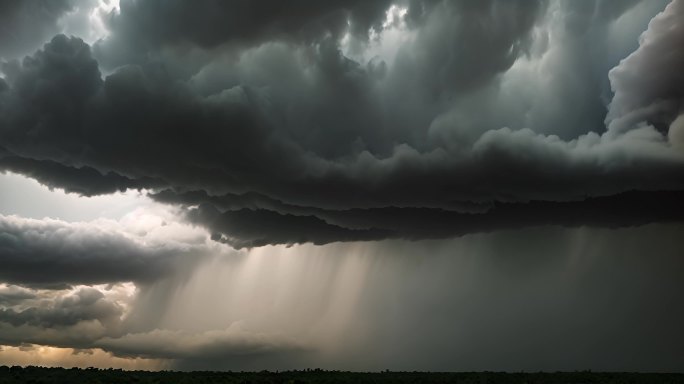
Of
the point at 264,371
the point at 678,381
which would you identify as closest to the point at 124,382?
the point at 264,371

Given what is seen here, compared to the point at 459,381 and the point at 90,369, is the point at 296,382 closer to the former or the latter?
the point at 459,381

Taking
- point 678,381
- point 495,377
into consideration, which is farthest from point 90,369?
point 678,381

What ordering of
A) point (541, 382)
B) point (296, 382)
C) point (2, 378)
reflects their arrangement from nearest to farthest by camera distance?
1. point (2, 378)
2. point (296, 382)
3. point (541, 382)

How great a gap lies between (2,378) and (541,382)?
52.0 metres

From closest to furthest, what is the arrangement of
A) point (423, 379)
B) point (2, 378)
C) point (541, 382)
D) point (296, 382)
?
point (2, 378) < point (296, 382) < point (541, 382) < point (423, 379)

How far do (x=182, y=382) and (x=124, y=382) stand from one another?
5091 millimetres

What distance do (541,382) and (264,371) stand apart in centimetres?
3127

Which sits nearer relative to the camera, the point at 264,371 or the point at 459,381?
the point at 459,381

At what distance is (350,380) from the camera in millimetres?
63812

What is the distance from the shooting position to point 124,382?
53.3 metres

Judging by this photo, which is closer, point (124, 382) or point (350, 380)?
point (124, 382)

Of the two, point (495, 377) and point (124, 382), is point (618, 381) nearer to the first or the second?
point (495, 377)

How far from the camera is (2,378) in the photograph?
174ft

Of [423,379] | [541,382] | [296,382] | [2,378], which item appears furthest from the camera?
[423,379]
